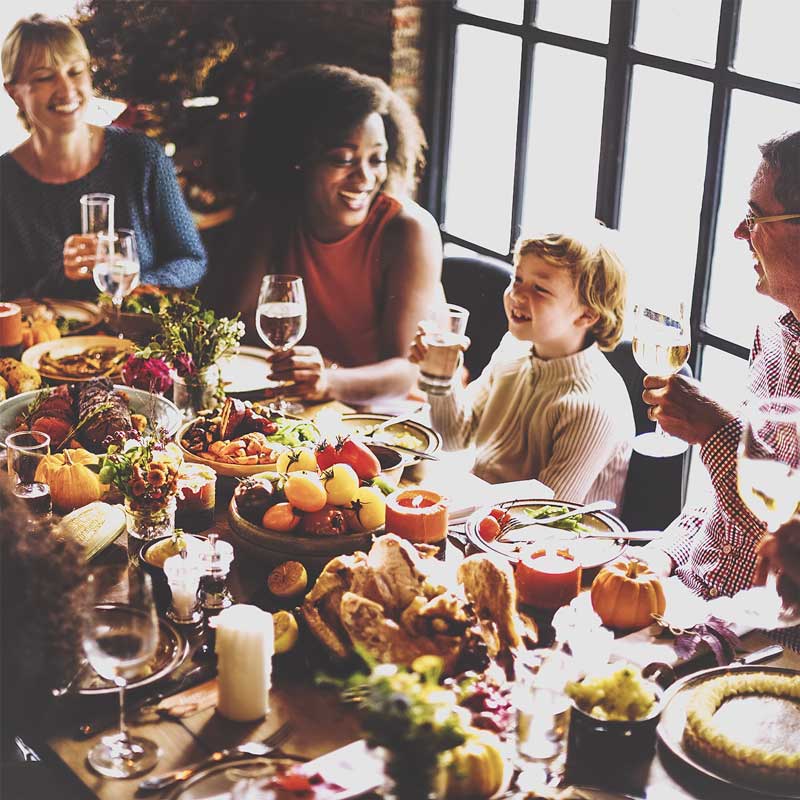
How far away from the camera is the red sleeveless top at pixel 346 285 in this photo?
12.2 feet

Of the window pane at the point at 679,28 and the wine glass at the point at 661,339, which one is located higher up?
the window pane at the point at 679,28

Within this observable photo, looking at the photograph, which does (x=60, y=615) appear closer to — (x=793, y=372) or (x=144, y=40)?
(x=793, y=372)

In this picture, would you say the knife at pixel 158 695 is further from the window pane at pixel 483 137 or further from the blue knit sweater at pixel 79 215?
the window pane at pixel 483 137

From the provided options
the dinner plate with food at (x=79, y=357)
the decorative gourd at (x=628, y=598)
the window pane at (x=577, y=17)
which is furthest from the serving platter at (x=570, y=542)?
the window pane at (x=577, y=17)

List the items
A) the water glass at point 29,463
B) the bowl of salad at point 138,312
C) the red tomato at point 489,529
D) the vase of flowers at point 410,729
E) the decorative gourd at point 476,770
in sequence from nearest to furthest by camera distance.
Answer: the vase of flowers at point 410,729 → the decorative gourd at point 476,770 → the red tomato at point 489,529 → the water glass at point 29,463 → the bowl of salad at point 138,312

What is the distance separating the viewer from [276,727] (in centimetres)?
157

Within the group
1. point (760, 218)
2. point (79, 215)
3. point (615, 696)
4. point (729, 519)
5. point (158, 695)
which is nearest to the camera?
point (615, 696)

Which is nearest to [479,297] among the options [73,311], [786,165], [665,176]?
[665,176]

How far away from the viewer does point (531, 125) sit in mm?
4254

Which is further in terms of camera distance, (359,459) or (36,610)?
(359,459)

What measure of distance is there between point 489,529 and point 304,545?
0.33m

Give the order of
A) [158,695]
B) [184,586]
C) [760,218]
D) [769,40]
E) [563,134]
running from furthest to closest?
[563,134]
[769,40]
[760,218]
[184,586]
[158,695]

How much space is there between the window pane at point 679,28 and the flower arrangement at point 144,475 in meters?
2.11

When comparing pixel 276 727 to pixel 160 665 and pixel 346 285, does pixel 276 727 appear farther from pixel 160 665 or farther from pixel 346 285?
pixel 346 285
